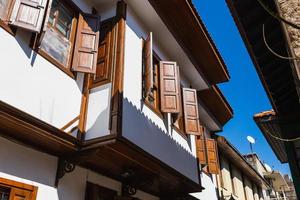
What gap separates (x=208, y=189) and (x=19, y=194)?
748 cm

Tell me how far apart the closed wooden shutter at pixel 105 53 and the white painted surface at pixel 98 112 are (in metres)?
0.22

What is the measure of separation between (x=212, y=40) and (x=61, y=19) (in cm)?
463

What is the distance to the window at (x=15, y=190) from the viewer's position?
12.9 ft

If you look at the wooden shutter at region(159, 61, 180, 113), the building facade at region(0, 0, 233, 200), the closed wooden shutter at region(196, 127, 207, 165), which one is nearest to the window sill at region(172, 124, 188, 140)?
the building facade at region(0, 0, 233, 200)

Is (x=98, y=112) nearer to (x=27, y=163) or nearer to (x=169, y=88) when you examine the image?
(x=27, y=163)

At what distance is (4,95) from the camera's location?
12.7 feet

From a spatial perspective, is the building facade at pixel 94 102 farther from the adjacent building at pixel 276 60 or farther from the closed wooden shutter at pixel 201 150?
the adjacent building at pixel 276 60

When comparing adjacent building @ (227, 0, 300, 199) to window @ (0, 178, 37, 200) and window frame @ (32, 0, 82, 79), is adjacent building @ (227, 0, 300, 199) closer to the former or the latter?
window frame @ (32, 0, 82, 79)

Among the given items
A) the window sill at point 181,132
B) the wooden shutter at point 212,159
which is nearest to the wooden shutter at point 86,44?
the window sill at point 181,132

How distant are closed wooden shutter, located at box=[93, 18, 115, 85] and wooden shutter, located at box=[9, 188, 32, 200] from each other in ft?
7.40

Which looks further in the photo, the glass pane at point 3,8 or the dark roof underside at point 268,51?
the dark roof underside at point 268,51

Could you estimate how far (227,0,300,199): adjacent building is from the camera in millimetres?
3654

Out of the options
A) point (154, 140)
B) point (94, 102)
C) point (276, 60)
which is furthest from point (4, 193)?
point (276, 60)

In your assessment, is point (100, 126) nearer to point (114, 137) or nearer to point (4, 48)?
point (114, 137)
